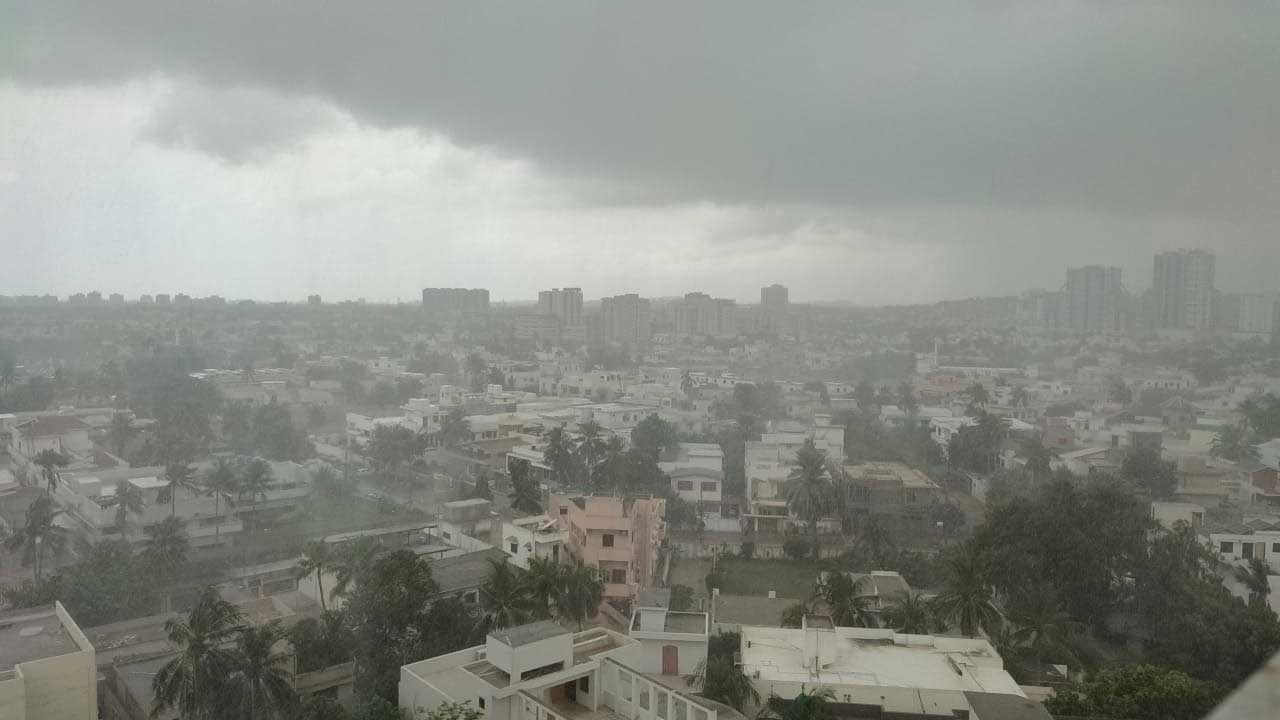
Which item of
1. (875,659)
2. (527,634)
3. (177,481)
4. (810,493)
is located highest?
(527,634)

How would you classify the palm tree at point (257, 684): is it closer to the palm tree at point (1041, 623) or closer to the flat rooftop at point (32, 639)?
the flat rooftop at point (32, 639)

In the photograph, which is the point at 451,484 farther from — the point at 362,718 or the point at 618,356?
the point at 618,356

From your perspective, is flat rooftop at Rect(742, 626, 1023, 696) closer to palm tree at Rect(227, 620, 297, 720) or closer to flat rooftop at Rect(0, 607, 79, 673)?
palm tree at Rect(227, 620, 297, 720)

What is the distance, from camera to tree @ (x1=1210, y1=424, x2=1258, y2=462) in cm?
1157

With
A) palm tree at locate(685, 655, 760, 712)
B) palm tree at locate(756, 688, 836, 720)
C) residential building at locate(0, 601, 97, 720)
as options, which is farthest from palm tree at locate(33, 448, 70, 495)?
palm tree at locate(756, 688, 836, 720)

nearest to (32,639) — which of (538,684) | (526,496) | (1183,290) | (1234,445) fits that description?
(538,684)

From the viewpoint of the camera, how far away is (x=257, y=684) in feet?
14.5

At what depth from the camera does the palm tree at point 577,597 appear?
589 cm

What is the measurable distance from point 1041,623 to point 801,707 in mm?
2770

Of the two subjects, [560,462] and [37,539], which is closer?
[37,539]

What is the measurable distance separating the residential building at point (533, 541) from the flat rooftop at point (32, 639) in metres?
3.08

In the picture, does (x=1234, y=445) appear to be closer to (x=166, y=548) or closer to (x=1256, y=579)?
(x=1256, y=579)

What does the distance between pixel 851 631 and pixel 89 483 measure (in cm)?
712

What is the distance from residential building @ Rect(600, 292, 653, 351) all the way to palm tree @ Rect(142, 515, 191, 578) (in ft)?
67.5
